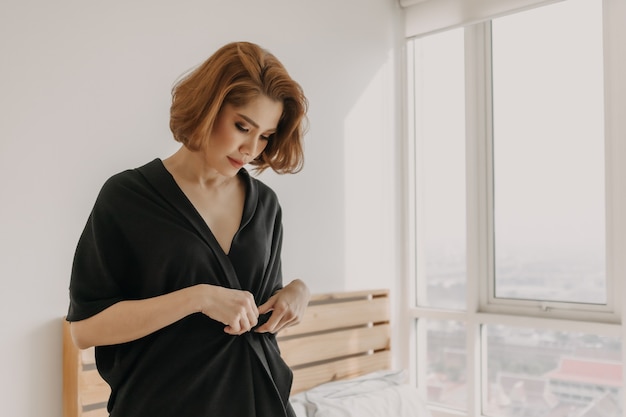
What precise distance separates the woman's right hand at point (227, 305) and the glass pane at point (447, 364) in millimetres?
2053

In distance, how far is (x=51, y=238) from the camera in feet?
5.62

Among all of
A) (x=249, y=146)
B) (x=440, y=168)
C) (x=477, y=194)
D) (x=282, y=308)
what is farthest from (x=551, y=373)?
(x=249, y=146)

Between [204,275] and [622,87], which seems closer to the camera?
[204,275]

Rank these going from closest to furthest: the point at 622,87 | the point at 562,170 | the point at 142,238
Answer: the point at 142,238
the point at 622,87
the point at 562,170

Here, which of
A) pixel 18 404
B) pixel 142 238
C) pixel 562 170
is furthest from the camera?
pixel 562 170

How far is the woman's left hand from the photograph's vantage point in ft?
3.49

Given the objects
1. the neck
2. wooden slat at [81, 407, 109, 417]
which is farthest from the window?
the neck

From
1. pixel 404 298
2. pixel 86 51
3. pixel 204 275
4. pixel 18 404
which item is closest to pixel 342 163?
pixel 404 298

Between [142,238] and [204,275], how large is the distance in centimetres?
11

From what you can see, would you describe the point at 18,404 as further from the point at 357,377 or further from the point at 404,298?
the point at 404,298

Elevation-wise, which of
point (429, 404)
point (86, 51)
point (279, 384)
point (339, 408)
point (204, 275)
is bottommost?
point (429, 404)

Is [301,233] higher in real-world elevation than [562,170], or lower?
lower

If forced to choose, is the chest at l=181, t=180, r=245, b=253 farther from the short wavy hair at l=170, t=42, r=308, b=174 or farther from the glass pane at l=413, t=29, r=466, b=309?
the glass pane at l=413, t=29, r=466, b=309

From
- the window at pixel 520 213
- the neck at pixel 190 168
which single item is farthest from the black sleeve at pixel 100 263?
the window at pixel 520 213
